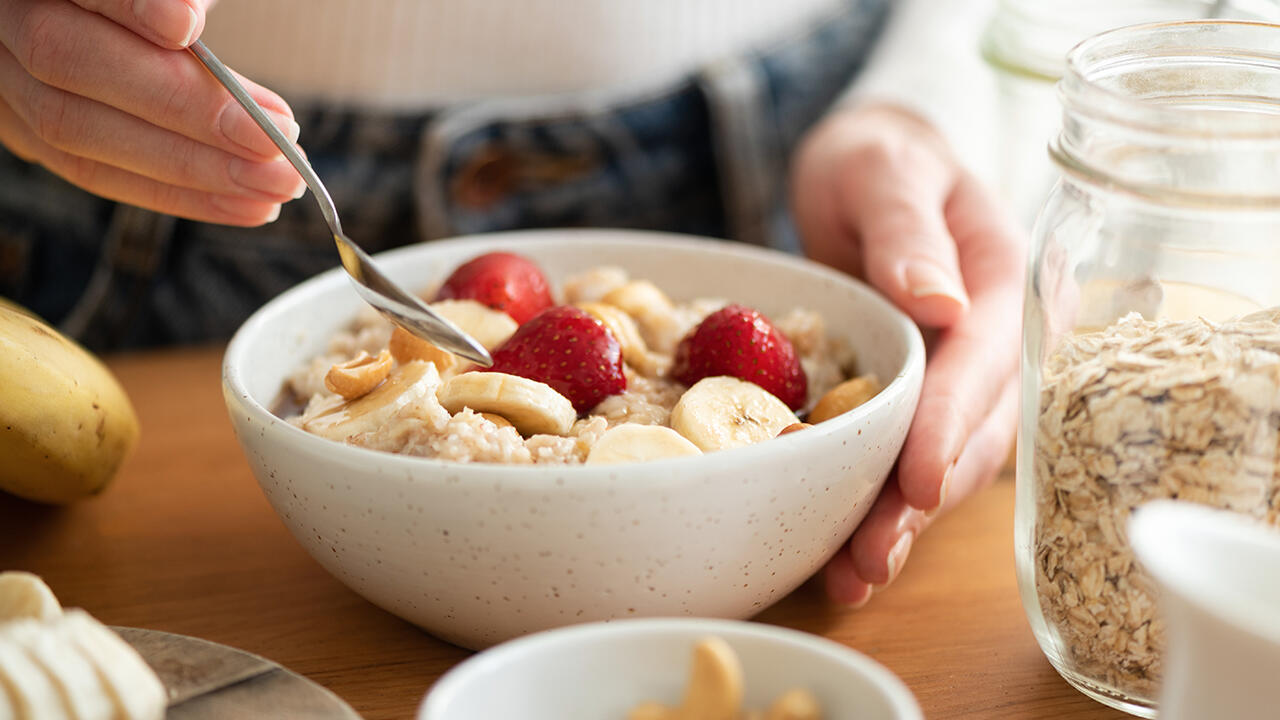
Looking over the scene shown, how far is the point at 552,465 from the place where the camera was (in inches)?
22.1

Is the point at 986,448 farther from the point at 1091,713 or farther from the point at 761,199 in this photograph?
the point at 761,199

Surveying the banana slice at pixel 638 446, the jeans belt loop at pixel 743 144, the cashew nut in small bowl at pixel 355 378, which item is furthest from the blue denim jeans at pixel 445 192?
the banana slice at pixel 638 446

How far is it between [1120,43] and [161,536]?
662 millimetres

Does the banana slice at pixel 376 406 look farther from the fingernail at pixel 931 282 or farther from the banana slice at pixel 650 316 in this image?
the fingernail at pixel 931 282

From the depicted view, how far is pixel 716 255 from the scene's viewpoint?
2.86ft

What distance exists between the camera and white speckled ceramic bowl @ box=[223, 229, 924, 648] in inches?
20.6

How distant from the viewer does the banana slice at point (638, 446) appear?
56 cm

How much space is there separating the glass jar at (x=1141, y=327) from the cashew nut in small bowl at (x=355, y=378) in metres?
→ 0.36

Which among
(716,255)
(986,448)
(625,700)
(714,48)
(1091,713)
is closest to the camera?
(625,700)

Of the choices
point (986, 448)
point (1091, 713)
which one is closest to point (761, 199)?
point (986, 448)

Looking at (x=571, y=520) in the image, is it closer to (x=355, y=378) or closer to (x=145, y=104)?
(x=355, y=378)

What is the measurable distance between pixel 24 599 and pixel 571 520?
239mm

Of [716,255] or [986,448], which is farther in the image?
[716,255]

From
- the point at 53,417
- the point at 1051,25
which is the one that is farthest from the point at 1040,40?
the point at 53,417
